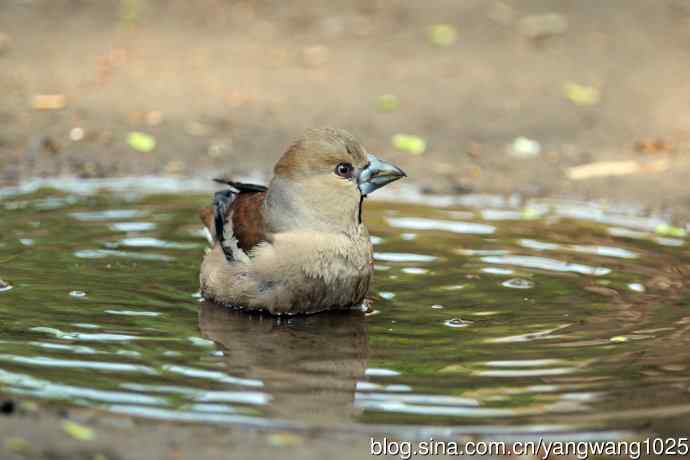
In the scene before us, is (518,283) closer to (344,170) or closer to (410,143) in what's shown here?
(344,170)

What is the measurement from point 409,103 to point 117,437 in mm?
8252

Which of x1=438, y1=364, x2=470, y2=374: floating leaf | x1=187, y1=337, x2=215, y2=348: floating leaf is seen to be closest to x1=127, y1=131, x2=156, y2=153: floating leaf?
x1=187, y1=337, x2=215, y2=348: floating leaf

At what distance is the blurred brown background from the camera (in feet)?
40.7

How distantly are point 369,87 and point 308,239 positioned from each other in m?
6.12

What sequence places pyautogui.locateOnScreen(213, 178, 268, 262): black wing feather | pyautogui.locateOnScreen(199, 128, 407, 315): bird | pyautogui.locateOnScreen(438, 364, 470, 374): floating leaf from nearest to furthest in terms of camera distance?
1. pyautogui.locateOnScreen(438, 364, 470, 374): floating leaf
2. pyautogui.locateOnScreen(199, 128, 407, 315): bird
3. pyautogui.locateOnScreen(213, 178, 268, 262): black wing feather

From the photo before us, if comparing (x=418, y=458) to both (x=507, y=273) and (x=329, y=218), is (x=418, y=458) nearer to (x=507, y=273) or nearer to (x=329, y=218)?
→ (x=329, y=218)

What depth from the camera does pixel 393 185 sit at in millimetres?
11945

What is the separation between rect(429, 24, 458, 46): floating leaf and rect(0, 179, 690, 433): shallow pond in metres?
4.17

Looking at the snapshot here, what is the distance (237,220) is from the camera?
8.50m

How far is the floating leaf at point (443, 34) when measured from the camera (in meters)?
14.9

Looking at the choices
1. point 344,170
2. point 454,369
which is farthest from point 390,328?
point 344,170

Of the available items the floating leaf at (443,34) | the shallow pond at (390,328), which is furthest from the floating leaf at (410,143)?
the floating leaf at (443,34)

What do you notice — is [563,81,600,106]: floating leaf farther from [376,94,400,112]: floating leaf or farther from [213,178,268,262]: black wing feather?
[213,178,268,262]: black wing feather

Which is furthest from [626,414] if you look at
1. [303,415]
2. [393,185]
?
[393,185]
